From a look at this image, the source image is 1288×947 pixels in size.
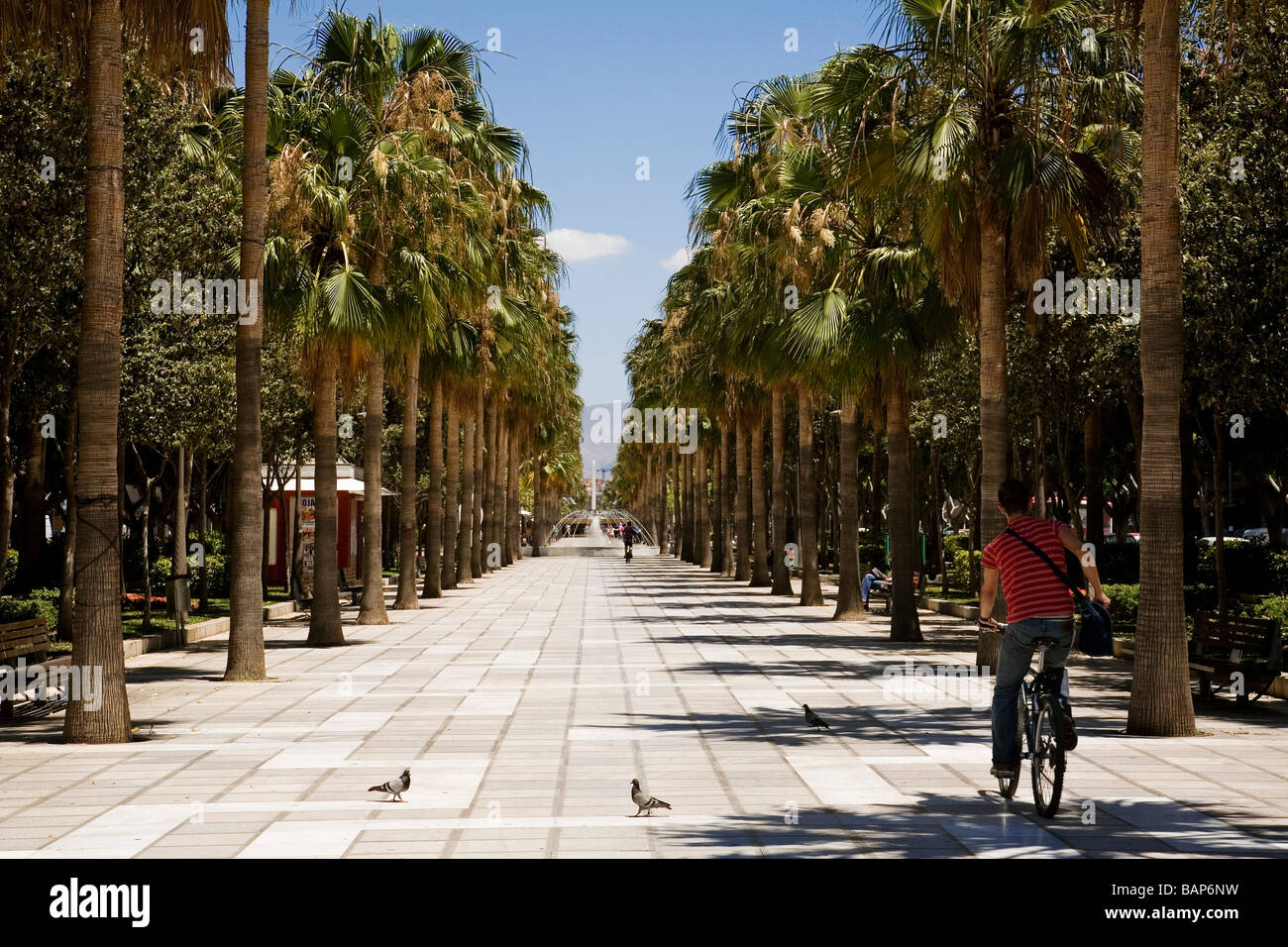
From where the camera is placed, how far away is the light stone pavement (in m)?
7.66

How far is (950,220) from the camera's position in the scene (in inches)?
667

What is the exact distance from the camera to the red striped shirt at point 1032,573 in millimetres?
8383

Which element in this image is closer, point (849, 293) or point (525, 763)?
point (525, 763)

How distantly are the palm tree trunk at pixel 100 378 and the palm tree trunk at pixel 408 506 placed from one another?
18.8 m

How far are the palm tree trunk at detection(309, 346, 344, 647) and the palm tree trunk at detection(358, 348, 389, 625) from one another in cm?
386

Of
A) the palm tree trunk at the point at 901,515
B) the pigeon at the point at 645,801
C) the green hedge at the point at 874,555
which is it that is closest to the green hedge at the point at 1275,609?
the palm tree trunk at the point at 901,515

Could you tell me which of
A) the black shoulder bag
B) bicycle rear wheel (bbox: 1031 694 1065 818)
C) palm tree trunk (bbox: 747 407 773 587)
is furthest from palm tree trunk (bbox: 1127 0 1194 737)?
palm tree trunk (bbox: 747 407 773 587)

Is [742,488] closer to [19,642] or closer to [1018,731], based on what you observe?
[19,642]

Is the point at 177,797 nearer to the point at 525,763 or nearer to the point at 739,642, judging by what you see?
the point at 525,763

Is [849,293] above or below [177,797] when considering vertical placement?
above

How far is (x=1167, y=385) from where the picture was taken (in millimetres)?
11875
